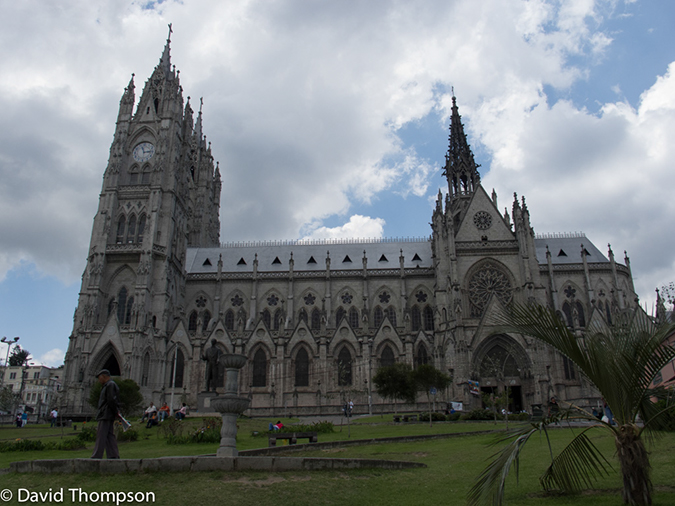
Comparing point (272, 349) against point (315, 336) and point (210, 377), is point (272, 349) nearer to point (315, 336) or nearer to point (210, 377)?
point (315, 336)

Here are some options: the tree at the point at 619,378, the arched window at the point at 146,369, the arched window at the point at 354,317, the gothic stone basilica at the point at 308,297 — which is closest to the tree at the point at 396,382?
the gothic stone basilica at the point at 308,297

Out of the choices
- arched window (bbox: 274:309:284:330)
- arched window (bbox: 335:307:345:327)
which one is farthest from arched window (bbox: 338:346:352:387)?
arched window (bbox: 274:309:284:330)

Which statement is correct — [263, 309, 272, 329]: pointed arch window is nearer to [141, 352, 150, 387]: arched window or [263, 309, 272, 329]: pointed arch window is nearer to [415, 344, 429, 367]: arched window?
[141, 352, 150, 387]: arched window

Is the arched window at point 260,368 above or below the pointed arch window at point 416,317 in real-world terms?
below

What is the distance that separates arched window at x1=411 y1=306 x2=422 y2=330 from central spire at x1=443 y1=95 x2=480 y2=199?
55.7ft

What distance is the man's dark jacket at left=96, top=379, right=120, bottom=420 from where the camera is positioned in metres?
12.5

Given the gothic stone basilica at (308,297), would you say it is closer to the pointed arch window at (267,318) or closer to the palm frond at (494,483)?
the pointed arch window at (267,318)

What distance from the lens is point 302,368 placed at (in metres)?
54.6

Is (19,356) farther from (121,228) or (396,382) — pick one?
(396,382)

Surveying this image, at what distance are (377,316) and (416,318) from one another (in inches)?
175

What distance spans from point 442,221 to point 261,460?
151 ft

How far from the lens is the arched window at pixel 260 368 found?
178 ft

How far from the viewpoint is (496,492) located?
836 centimetres

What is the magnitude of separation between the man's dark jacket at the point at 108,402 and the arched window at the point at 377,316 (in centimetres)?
4815
